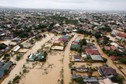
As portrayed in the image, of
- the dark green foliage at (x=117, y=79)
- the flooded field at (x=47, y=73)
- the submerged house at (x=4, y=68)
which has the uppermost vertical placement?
the dark green foliage at (x=117, y=79)

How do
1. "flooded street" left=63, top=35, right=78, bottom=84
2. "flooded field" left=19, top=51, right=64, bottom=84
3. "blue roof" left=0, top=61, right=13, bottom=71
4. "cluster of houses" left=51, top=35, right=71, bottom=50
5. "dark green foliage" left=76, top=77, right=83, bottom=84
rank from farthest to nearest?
"cluster of houses" left=51, top=35, right=71, bottom=50, "blue roof" left=0, top=61, right=13, bottom=71, "flooded street" left=63, top=35, right=78, bottom=84, "flooded field" left=19, top=51, right=64, bottom=84, "dark green foliage" left=76, top=77, right=83, bottom=84

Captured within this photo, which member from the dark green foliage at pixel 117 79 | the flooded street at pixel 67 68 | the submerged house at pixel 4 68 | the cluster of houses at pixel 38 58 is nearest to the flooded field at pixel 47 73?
the flooded street at pixel 67 68

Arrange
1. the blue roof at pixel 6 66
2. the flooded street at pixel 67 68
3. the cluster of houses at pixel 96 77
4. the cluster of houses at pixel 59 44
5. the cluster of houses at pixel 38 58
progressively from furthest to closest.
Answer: the cluster of houses at pixel 59 44, the cluster of houses at pixel 38 58, the blue roof at pixel 6 66, the flooded street at pixel 67 68, the cluster of houses at pixel 96 77

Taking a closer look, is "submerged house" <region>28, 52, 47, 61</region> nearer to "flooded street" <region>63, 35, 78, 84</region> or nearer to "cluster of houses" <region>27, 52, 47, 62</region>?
"cluster of houses" <region>27, 52, 47, 62</region>

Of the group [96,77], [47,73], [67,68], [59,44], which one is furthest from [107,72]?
[59,44]

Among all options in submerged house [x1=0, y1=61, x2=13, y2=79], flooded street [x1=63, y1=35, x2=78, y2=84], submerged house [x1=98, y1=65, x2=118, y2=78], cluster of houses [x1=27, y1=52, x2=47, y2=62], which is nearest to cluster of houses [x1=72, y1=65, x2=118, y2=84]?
submerged house [x1=98, y1=65, x2=118, y2=78]

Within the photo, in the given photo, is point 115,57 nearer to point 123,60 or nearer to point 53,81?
point 123,60

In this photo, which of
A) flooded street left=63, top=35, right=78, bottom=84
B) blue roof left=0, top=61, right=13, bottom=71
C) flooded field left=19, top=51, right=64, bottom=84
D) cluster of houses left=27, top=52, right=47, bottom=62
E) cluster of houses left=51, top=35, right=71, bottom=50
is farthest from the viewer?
cluster of houses left=51, top=35, right=71, bottom=50

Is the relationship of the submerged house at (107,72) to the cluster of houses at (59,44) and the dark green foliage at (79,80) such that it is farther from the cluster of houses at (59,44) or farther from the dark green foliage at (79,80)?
the cluster of houses at (59,44)

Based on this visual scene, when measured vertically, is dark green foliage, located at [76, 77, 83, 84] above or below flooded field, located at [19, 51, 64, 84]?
above

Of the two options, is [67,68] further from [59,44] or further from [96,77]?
[59,44]

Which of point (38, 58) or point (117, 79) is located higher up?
point (117, 79)

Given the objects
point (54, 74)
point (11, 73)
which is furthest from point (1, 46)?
point (54, 74)
